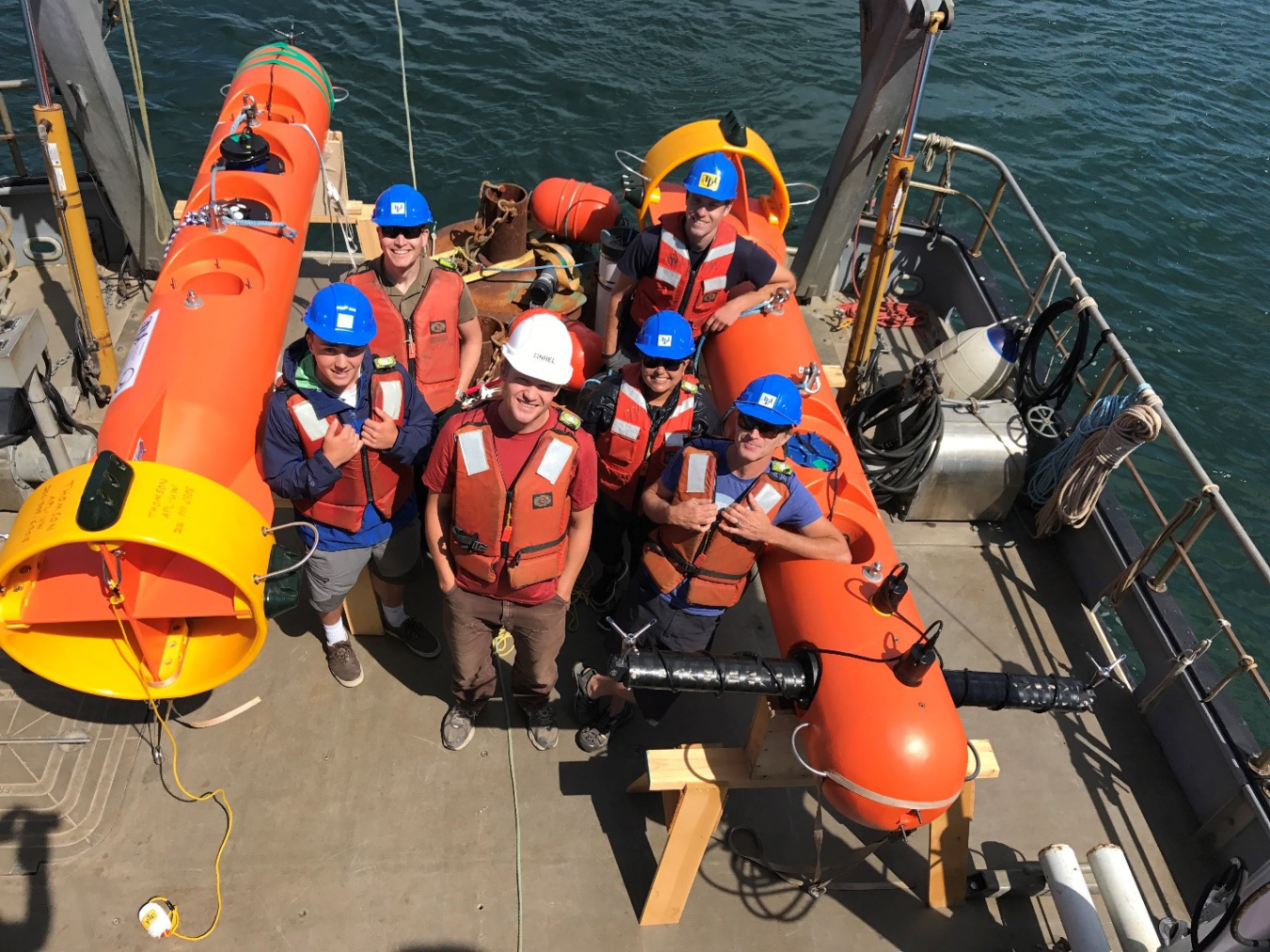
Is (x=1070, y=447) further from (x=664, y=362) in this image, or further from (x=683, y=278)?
(x=664, y=362)

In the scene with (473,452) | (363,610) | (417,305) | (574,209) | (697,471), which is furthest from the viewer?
(574,209)

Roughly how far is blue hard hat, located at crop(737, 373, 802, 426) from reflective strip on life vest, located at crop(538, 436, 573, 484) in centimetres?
59

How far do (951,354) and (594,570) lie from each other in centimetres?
268

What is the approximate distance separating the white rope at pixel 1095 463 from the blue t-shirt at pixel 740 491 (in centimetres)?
193

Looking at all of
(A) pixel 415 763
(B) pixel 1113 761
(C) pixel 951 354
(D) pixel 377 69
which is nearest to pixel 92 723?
(A) pixel 415 763

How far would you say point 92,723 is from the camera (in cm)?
356

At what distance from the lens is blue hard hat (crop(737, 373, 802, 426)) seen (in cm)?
267

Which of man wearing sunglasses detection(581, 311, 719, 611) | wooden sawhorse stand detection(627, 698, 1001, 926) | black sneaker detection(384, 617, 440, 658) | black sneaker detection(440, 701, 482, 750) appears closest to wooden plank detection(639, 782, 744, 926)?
wooden sawhorse stand detection(627, 698, 1001, 926)

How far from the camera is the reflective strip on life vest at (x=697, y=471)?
2.93 metres

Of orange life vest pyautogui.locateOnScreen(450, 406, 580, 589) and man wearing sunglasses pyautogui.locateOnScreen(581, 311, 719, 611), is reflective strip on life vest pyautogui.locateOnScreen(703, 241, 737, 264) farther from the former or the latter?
orange life vest pyautogui.locateOnScreen(450, 406, 580, 589)

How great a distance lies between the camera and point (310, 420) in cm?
291

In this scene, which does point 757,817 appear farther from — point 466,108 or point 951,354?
point 466,108

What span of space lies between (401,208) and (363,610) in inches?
68.6

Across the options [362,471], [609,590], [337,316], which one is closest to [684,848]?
[609,590]
